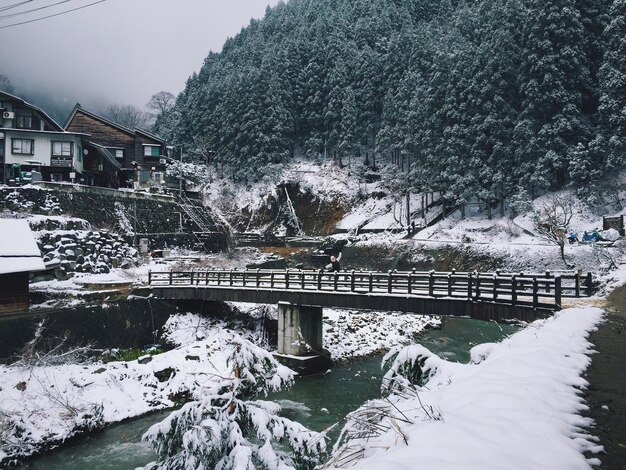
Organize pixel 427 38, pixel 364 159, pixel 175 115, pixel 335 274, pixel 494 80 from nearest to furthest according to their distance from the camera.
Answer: pixel 335 274, pixel 494 80, pixel 427 38, pixel 364 159, pixel 175 115

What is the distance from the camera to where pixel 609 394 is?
15.5 feet

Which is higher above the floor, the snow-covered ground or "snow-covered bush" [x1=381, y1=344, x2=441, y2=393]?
"snow-covered bush" [x1=381, y1=344, x2=441, y2=393]

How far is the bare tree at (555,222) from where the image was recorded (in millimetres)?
26752

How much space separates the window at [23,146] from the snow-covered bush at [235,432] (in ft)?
143

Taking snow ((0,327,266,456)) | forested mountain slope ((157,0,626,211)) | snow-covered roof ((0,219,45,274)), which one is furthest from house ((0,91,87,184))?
snow ((0,327,266,456))

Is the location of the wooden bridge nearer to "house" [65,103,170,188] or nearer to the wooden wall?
the wooden wall

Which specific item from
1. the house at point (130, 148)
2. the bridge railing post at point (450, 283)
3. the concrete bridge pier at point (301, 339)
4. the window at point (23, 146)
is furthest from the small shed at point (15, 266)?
the house at point (130, 148)

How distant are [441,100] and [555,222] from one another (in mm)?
21427

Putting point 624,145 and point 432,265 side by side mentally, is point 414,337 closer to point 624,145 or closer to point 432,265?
point 432,265

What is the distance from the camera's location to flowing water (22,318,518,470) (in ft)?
40.3

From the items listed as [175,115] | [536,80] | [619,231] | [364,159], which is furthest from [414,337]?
[175,115]

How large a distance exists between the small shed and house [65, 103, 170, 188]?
29.2 m

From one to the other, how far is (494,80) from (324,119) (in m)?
26.8

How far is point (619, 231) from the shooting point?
28.1 meters
